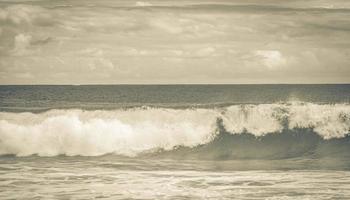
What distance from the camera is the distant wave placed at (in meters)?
11.4

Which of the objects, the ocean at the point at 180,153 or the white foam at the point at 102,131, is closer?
the ocean at the point at 180,153

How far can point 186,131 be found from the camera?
40.7ft

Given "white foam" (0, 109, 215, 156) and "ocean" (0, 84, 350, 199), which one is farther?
"white foam" (0, 109, 215, 156)

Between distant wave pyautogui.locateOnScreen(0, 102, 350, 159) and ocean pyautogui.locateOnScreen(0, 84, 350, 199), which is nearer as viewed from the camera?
ocean pyautogui.locateOnScreen(0, 84, 350, 199)

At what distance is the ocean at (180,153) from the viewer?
7289 mm

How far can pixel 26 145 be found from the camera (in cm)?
1141

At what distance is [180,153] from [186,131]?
134 cm

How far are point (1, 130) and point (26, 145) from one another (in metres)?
1.54

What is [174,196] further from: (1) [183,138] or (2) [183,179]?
(1) [183,138]

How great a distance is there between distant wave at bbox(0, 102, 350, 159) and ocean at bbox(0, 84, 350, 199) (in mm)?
27

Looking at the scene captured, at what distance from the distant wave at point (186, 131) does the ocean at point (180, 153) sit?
3 centimetres

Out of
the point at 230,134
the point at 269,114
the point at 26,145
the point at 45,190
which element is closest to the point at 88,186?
the point at 45,190

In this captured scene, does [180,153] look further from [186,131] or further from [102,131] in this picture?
[102,131]

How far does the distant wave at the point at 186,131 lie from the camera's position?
1142 cm
